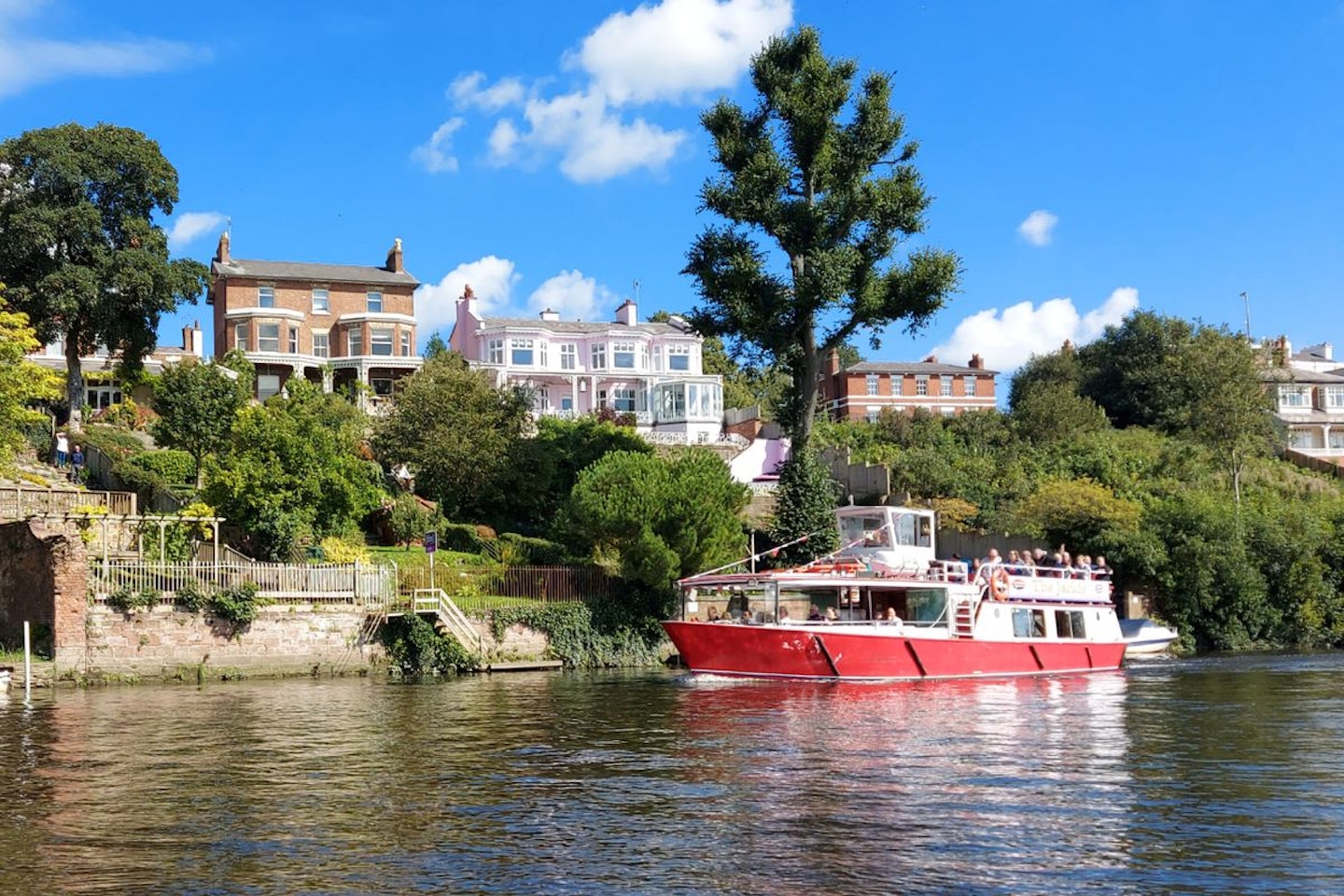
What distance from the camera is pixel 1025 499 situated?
187 ft

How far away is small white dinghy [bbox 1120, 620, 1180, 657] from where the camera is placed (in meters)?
47.7

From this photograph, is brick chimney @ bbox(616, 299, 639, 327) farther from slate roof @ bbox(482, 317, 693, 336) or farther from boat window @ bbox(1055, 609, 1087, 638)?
boat window @ bbox(1055, 609, 1087, 638)

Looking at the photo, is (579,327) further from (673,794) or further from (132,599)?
(673,794)

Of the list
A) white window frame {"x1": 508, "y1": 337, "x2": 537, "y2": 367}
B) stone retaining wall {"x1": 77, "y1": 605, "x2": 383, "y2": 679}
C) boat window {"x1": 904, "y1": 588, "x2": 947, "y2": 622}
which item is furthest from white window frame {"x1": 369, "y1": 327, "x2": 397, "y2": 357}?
boat window {"x1": 904, "y1": 588, "x2": 947, "y2": 622}

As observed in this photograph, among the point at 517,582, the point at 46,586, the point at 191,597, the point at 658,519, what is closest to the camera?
the point at 46,586

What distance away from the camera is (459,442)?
53.4m

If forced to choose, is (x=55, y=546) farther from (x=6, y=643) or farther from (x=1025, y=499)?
(x=1025, y=499)

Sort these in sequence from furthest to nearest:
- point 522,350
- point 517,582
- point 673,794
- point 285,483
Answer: point 522,350 → point 517,582 → point 285,483 → point 673,794

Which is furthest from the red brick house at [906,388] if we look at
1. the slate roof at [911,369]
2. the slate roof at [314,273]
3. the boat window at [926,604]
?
the boat window at [926,604]

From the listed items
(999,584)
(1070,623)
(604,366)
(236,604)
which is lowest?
(1070,623)

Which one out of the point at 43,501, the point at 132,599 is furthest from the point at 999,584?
the point at 43,501

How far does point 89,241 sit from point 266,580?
2330cm

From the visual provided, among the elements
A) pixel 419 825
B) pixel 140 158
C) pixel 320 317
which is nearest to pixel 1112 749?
pixel 419 825

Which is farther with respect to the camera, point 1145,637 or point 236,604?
point 1145,637
